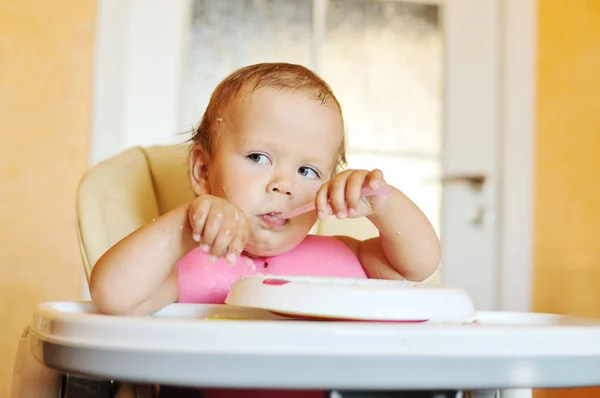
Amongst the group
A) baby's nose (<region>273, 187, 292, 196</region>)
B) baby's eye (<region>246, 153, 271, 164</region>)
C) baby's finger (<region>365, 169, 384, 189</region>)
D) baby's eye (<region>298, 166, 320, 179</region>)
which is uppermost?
baby's eye (<region>246, 153, 271, 164</region>)

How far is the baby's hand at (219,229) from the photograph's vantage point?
0.63m

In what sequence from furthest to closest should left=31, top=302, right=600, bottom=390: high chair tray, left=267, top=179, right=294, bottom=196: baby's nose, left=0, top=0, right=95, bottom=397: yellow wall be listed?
left=0, top=0, right=95, bottom=397: yellow wall
left=267, top=179, right=294, bottom=196: baby's nose
left=31, top=302, right=600, bottom=390: high chair tray

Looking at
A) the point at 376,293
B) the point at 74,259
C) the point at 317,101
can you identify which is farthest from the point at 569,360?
the point at 74,259

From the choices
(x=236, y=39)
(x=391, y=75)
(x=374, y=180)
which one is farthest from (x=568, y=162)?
(x=374, y=180)

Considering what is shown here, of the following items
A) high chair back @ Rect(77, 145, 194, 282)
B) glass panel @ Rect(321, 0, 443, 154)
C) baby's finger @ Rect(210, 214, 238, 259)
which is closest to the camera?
baby's finger @ Rect(210, 214, 238, 259)

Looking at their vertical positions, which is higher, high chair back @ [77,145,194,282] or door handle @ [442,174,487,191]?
door handle @ [442,174,487,191]

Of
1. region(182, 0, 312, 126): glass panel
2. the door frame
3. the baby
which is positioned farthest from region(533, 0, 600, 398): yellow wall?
the baby

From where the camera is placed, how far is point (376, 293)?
1.96 feet

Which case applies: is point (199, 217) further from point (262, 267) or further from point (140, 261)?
point (262, 267)

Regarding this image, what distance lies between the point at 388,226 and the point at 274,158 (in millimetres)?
154

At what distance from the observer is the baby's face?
850 mm

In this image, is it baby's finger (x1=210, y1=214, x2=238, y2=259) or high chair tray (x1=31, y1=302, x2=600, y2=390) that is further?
baby's finger (x1=210, y1=214, x2=238, y2=259)

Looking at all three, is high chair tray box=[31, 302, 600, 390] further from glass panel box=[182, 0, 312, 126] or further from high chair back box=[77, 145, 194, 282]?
glass panel box=[182, 0, 312, 126]

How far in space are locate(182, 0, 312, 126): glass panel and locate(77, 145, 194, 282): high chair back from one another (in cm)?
60
